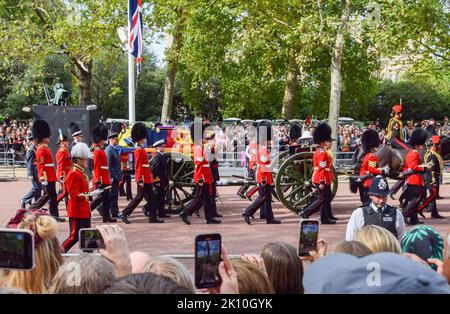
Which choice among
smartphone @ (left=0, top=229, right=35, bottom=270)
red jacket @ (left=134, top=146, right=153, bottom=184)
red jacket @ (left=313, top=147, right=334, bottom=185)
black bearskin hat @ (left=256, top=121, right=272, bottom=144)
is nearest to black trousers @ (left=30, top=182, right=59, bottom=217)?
red jacket @ (left=134, top=146, right=153, bottom=184)

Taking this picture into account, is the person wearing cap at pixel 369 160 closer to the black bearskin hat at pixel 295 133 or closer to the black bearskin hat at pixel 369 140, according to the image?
the black bearskin hat at pixel 369 140

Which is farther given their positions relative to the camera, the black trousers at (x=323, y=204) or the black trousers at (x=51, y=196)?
the black trousers at (x=51, y=196)

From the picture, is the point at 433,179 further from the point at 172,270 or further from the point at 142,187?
the point at 172,270

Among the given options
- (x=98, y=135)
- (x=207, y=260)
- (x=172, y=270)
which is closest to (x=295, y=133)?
(x=98, y=135)

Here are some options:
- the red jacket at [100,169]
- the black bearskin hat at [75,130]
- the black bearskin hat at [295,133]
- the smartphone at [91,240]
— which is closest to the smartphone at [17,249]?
the smartphone at [91,240]

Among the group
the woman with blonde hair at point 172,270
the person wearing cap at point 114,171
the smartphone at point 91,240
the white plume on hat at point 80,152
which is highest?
the white plume on hat at point 80,152

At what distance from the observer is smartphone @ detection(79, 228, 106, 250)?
11.0 feet

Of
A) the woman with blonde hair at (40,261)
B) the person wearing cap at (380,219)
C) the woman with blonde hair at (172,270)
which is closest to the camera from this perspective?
the woman with blonde hair at (172,270)

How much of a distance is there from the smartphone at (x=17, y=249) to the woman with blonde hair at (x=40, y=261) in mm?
456

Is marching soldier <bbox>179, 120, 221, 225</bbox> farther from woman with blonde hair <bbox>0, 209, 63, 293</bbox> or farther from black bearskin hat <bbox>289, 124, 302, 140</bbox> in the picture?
woman with blonde hair <bbox>0, 209, 63, 293</bbox>

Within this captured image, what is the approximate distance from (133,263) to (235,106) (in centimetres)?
3071

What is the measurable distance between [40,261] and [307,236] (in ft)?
4.48

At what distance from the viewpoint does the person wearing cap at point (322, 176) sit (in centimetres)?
1032

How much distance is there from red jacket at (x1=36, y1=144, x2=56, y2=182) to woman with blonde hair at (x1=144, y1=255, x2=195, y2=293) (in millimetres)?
8307
